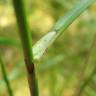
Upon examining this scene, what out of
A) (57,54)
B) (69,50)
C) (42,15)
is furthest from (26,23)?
(42,15)

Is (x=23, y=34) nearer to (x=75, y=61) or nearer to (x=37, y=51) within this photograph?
(x=37, y=51)

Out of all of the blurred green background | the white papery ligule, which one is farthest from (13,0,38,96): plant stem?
the blurred green background

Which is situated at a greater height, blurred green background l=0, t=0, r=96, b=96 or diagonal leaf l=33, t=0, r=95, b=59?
diagonal leaf l=33, t=0, r=95, b=59

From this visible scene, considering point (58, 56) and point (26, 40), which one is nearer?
point (26, 40)

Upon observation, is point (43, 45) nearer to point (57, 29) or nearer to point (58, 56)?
point (57, 29)

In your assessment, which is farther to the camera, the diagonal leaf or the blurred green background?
the blurred green background

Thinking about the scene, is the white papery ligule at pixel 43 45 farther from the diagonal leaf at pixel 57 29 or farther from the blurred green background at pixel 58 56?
the blurred green background at pixel 58 56

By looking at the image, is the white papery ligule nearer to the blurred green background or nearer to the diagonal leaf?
the diagonal leaf

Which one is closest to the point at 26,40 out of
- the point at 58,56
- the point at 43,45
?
the point at 43,45
